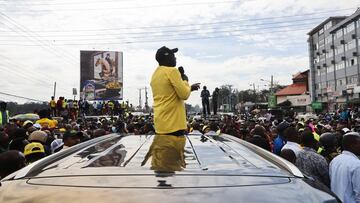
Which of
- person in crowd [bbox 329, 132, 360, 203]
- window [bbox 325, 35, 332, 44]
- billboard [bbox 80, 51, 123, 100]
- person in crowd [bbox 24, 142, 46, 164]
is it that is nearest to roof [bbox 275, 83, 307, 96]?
window [bbox 325, 35, 332, 44]

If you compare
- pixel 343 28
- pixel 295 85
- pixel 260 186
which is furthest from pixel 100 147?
pixel 295 85

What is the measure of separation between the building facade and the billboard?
33.8 meters

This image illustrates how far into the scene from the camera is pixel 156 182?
1.56 metres

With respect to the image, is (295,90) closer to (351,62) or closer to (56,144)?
(351,62)

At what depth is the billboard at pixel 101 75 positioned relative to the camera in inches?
1914

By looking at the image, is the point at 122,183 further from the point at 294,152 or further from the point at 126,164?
the point at 294,152

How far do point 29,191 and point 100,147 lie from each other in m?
0.97

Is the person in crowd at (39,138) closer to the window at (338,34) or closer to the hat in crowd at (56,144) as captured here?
the hat in crowd at (56,144)

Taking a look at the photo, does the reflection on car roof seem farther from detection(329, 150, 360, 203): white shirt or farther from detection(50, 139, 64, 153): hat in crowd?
detection(50, 139, 64, 153): hat in crowd

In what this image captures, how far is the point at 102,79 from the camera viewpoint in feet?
162

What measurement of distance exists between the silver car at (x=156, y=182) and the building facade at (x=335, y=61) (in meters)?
65.4

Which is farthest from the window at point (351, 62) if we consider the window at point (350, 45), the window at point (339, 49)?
the window at point (339, 49)

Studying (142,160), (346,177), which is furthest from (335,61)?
(142,160)

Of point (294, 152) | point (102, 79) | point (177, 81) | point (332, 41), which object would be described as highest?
point (332, 41)
